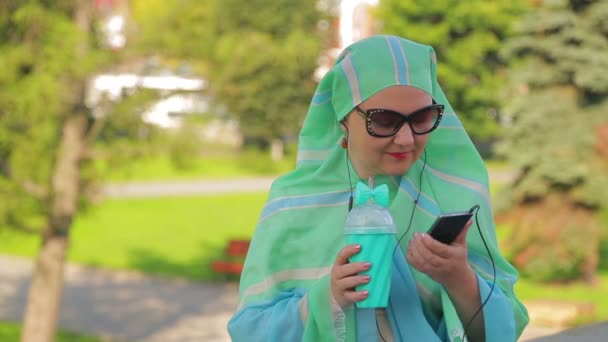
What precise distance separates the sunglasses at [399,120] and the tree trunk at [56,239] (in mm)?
6558

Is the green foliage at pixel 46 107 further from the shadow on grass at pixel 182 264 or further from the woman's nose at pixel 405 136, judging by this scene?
the shadow on grass at pixel 182 264

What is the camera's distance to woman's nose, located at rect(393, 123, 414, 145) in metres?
Result: 2.00

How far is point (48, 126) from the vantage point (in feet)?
25.4

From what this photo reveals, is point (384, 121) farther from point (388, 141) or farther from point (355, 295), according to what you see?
point (355, 295)

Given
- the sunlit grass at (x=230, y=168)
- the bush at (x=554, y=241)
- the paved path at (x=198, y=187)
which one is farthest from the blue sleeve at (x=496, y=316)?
the paved path at (x=198, y=187)

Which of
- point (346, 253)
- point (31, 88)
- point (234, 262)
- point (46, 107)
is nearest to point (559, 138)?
point (234, 262)

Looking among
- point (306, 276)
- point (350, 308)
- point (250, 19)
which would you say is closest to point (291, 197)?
point (306, 276)

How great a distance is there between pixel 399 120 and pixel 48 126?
6.14 metres

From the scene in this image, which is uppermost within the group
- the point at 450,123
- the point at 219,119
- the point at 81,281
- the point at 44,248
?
the point at 450,123

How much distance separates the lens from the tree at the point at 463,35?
34375 millimetres

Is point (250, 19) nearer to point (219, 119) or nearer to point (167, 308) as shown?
point (167, 308)

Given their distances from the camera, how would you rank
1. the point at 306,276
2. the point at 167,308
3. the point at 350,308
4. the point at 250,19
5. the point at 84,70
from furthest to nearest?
1. the point at 250,19
2. the point at 167,308
3. the point at 84,70
4. the point at 306,276
5. the point at 350,308

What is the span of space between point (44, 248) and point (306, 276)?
274 inches

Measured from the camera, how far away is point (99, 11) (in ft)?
27.9
